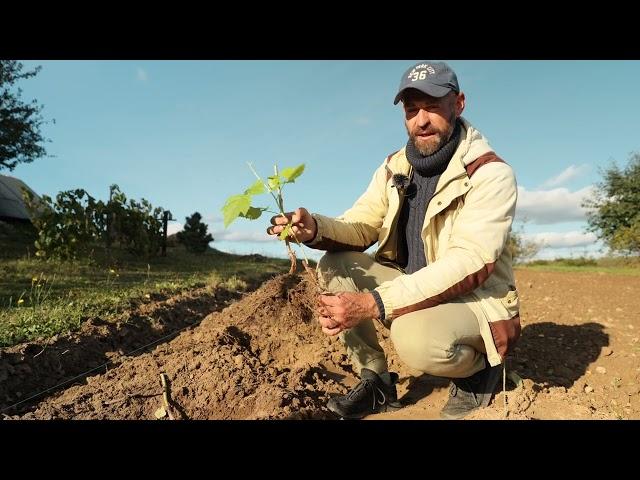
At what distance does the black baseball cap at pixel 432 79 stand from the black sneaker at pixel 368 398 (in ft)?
5.46

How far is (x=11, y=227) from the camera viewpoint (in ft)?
48.2

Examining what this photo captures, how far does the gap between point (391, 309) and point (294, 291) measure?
2.22 m

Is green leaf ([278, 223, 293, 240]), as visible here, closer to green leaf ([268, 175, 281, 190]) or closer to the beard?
green leaf ([268, 175, 281, 190])

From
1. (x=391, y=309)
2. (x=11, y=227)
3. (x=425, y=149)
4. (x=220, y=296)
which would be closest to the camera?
(x=391, y=309)

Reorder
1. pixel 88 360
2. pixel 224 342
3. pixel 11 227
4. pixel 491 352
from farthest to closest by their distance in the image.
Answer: pixel 11 227, pixel 88 360, pixel 224 342, pixel 491 352

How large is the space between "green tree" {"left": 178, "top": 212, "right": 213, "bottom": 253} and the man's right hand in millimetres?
13756

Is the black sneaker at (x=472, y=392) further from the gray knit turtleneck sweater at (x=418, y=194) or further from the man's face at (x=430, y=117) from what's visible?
the man's face at (x=430, y=117)

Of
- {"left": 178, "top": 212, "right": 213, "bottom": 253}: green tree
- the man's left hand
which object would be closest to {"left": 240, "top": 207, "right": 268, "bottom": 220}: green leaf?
the man's left hand

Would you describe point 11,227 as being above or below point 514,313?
above

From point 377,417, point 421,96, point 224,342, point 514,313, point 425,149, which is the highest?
point 421,96

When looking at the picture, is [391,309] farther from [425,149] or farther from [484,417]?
[425,149]

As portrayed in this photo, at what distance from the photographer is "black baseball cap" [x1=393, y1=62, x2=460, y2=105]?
262 cm

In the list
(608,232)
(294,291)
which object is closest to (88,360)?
(294,291)

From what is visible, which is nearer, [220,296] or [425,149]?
[425,149]
